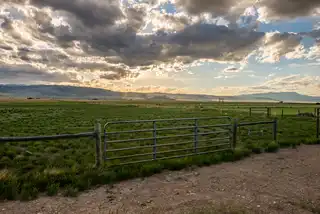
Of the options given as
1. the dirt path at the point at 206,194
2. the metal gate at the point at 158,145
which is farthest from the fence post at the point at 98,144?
the dirt path at the point at 206,194

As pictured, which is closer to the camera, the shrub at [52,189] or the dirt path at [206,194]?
the dirt path at [206,194]

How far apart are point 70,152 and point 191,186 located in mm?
6499

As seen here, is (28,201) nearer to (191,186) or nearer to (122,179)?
(122,179)

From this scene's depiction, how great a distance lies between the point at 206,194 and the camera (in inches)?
205

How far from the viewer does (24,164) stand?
7906 mm

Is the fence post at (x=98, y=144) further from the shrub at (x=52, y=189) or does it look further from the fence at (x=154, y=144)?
the shrub at (x=52, y=189)

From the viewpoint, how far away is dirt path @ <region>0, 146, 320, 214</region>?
4.52 m

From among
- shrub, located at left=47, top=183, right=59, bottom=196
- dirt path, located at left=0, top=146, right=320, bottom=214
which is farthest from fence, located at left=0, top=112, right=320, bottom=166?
shrub, located at left=47, top=183, right=59, bottom=196

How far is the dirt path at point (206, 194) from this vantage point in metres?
4.52

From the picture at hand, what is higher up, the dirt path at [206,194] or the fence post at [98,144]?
the fence post at [98,144]

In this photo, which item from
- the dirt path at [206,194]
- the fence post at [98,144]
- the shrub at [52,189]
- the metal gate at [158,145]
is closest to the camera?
the dirt path at [206,194]

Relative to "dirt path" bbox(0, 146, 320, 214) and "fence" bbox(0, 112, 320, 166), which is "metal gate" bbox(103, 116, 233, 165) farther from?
"dirt path" bbox(0, 146, 320, 214)

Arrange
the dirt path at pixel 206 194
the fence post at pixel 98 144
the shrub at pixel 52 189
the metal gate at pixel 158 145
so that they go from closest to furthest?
the dirt path at pixel 206 194
the shrub at pixel 52 189
the fence post at pixel 98 144
the metal gate at pixel 158 145

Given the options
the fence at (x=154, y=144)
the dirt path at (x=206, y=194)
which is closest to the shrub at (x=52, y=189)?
the dirt path at (x=206, y=194)
